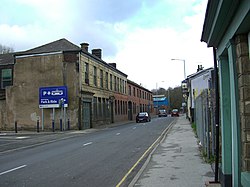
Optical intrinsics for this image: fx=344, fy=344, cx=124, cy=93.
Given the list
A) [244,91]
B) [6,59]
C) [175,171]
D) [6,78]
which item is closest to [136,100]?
[6,59]

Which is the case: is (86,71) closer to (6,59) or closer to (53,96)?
(53,96)

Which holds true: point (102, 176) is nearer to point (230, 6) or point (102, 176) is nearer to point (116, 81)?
point (230, 6)

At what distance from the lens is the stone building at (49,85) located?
3475cm

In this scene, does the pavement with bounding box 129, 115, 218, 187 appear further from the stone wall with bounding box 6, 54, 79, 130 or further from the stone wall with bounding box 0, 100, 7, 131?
the stone wall with bounding box 0, 100, 7, 131

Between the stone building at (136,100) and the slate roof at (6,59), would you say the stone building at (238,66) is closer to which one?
the slate roof at (6,59)

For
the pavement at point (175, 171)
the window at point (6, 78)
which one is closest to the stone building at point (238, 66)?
the pavement at point (175, 171)

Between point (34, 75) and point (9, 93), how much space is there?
3.87 m

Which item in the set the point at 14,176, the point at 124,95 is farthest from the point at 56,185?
the point at 124,95

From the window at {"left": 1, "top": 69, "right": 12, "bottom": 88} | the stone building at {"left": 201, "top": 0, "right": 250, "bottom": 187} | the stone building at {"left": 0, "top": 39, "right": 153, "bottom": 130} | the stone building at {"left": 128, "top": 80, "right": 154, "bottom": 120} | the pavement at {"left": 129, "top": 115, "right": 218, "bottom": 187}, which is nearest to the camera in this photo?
the stone building at {"left": 201, "top": 0, "right": 250, "bottom": 187}

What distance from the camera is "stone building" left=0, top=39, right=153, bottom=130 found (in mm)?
34750

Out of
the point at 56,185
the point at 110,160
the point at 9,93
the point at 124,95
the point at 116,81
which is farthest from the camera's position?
the point at 124,95

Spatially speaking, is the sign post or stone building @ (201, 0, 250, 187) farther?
the sign post

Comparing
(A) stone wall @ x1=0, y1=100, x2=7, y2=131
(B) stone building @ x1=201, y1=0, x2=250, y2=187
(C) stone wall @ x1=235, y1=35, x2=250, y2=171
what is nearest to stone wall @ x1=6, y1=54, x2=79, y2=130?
(A) stone wall @ x1=0, y1=100, x2=7, y2=131

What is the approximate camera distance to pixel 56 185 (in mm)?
8484
